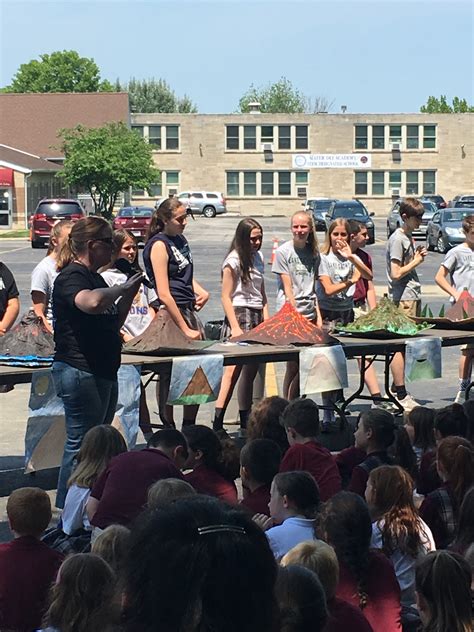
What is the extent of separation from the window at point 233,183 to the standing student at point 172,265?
70.2 meters

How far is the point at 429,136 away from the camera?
78.8m

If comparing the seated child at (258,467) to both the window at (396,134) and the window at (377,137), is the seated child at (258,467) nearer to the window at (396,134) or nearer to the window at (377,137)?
the window at (377,137)

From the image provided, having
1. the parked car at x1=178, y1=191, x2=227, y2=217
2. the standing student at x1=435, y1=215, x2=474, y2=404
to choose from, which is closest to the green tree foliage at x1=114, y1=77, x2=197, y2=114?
the parked car at x1=178, y1=191, x2=227, y2=217

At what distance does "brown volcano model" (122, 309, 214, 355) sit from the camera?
830 centimetres

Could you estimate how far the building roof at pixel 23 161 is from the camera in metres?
60.1

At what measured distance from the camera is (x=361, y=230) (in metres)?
10.1

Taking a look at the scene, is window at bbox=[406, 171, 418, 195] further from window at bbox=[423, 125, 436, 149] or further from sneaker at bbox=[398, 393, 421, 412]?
sneaker at bbox=[398, 393, 421, 412]

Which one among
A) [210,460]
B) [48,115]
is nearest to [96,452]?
[210,460]

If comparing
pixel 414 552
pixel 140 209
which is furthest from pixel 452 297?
pixel 140 209

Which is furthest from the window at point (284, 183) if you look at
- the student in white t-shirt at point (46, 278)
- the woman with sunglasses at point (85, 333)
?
the woman with sunglasses at point (85, 333)

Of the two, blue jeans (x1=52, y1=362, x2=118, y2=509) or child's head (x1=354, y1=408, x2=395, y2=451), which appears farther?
blue jeans (x1=52, y1=362, x2=118, y2=509)

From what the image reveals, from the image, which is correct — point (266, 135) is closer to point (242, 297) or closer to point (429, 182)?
point (429, 182)

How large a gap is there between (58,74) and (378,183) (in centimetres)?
4161

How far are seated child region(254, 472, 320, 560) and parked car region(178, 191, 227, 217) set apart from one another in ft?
213
